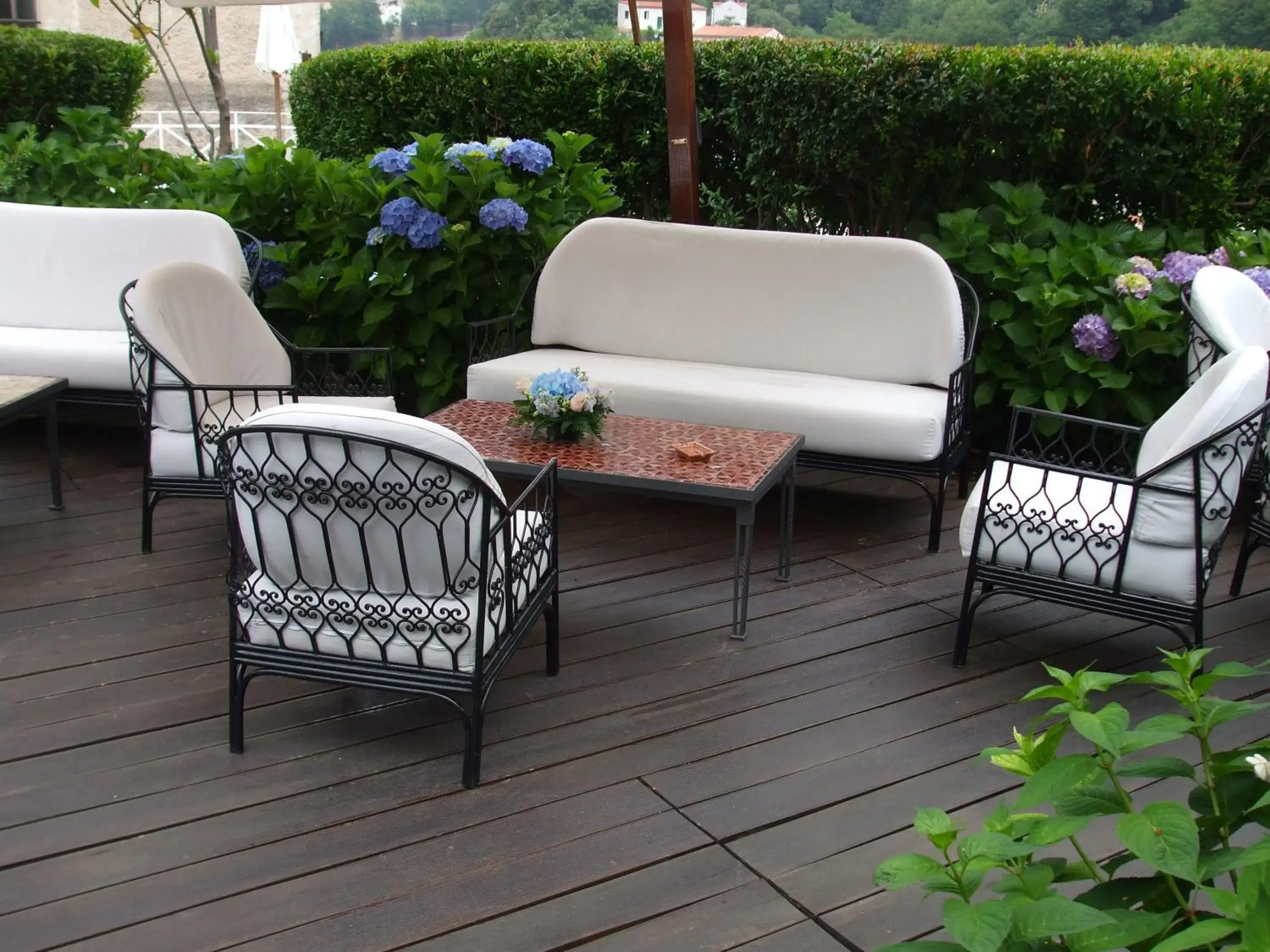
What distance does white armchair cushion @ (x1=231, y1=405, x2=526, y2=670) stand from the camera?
8.25ft

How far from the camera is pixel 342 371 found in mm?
5523

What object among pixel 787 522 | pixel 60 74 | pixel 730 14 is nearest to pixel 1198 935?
pixel 787 522

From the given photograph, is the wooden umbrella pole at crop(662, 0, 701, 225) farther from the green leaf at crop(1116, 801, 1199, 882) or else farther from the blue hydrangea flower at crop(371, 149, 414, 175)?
the green leaf at crop(1116, 801, 1199, 882)

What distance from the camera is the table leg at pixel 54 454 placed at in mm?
4277

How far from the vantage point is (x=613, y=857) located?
248cm

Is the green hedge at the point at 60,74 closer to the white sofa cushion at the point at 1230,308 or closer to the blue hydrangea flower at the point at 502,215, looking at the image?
the blue hydrangea flower at the point at 502,215

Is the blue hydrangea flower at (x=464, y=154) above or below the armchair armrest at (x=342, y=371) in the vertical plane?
above

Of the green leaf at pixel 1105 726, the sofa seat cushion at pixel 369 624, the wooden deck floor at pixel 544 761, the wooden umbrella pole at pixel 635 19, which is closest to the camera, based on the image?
the green leaf at pixel 1105 726

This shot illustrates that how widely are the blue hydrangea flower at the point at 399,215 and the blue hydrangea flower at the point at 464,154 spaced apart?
0.86ft

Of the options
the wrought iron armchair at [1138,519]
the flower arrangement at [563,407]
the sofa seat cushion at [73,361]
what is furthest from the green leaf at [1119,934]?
the sofa seat cushion at [73,361]

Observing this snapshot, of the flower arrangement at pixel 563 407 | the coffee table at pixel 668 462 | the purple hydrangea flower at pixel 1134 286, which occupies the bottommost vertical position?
the coffee table at pixel 668 462

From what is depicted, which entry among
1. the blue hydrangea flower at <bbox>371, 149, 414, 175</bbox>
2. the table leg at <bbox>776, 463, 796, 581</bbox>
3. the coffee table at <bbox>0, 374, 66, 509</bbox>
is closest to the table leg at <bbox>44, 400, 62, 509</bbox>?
the coffee table at <bbox>0, 374, 66, 509</bbox>

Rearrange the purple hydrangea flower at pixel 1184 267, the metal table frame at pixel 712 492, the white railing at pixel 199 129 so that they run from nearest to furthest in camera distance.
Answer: the metal table frame at pixel 712 492 < the purple hydrangea flower at pixel 1184 267 < the white railing at pixel 199 129

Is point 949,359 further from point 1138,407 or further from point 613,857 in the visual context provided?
point 613,857
